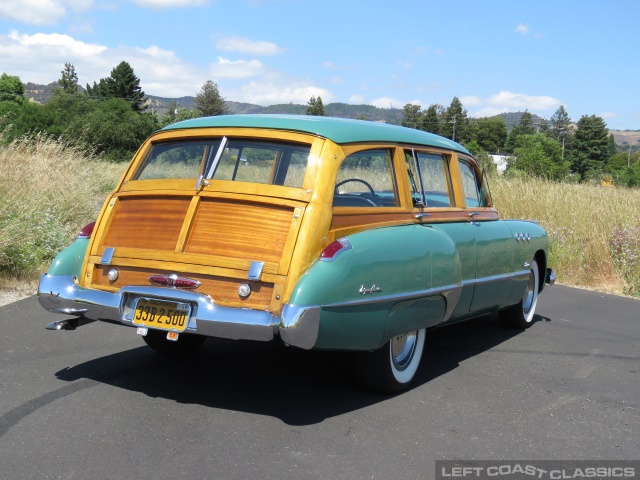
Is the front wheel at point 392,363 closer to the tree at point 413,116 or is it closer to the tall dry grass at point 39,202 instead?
the tall dry grass at point 39,202

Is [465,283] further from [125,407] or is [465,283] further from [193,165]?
[125,407]

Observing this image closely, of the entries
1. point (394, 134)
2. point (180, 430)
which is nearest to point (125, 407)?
point (180, 430)

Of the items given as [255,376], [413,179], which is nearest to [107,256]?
[255,376]

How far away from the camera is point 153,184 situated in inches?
191

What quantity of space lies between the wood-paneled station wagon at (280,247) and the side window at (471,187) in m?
0.65

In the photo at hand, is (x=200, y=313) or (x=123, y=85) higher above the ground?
(x=123, y=85)

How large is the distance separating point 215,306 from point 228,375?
1134mm

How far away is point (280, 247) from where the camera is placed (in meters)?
4.15

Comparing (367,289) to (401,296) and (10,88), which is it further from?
(10,88)

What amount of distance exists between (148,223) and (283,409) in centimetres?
148

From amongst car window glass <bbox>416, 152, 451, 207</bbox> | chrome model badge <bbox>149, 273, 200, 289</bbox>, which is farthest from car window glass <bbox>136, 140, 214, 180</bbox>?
car window glass <bbox>416, 152, 451, 207</bbox>

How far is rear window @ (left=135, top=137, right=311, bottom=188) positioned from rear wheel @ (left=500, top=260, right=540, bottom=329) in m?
3.18

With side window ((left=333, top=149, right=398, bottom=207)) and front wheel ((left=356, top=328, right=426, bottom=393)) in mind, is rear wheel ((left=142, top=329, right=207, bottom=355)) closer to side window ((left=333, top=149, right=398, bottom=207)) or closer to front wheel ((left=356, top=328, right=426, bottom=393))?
front wheel ((left=356, top=328, right=426, bottom=393))

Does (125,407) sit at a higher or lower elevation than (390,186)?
lower
